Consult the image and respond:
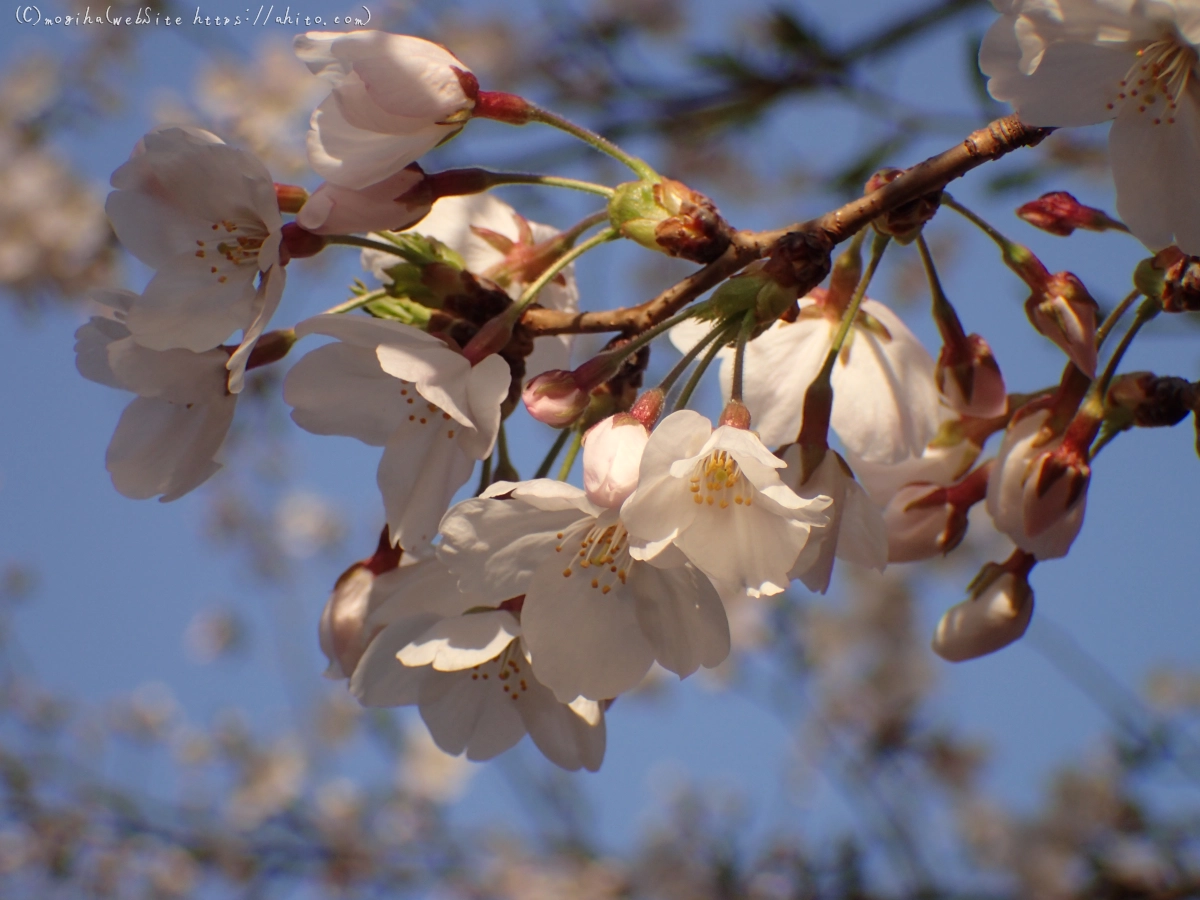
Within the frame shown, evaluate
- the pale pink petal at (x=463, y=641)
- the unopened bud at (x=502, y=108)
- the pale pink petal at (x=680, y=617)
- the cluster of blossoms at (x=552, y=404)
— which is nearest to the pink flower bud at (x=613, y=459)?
the cluster of blossoms at (x=552, y=404)

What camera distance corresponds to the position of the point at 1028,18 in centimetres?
87

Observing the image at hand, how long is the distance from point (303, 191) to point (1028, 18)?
0.75m

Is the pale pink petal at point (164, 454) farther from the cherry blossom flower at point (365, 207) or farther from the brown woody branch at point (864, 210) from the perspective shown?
the brown woody branch at point (864, 210)

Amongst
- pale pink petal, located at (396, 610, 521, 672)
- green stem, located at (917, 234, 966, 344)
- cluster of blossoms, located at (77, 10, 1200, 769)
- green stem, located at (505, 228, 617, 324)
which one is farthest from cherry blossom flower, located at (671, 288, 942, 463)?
pale pink petal, located at (396, 610, 521, 672)

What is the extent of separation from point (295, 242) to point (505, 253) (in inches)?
14.3

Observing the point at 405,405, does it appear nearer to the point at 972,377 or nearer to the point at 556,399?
the point at 556,399

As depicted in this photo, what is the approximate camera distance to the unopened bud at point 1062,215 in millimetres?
Result: 1144

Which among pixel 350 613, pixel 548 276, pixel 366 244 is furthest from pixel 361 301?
pixel 350 613

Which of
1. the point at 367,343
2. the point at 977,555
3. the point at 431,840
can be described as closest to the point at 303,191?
the point at 367,343

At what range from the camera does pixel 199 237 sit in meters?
1.08

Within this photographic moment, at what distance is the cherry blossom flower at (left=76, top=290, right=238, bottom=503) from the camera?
3.46 ft

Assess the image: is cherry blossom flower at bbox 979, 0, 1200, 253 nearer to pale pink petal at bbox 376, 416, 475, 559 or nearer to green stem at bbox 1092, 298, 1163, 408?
green stem at bbox 1092, 298, 1163, 408

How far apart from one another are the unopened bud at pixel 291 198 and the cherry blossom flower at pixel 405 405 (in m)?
0.17

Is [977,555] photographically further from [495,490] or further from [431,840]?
[495,490]
